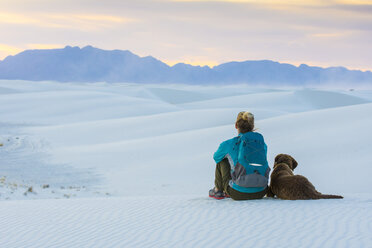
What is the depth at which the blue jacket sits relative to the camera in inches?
231

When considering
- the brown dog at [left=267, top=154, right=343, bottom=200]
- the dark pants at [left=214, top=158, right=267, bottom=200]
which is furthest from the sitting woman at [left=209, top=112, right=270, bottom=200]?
the brown dog at [left=267, top=154, right=343, bottom=200]

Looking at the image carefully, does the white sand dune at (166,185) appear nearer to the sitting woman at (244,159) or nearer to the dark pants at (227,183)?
the dark pants at (227,183)

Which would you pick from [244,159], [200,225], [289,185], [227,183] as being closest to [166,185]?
[227,183]

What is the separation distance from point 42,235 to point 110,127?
793 inches

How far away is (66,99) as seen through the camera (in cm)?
4509

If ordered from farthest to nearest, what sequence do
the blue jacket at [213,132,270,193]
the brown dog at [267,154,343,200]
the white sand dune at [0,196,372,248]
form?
the brown dog at [267,154,343,200]
the blue jacket at [213,132,270,193]
the white sand dune at [0,196,372,248]

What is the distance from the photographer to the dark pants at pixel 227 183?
6.23m

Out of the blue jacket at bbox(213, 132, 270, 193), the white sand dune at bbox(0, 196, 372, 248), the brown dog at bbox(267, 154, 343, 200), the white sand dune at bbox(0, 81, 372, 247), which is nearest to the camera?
the white sand dune at bbox(0, 196, 372, 248)

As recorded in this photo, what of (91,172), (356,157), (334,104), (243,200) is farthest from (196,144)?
(334,104)

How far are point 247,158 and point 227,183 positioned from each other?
0.64m

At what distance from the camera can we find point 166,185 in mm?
12766

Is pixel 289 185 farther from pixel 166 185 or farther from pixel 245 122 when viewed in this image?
pixel 166 185

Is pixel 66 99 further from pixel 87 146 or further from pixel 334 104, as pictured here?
pixel 334 104

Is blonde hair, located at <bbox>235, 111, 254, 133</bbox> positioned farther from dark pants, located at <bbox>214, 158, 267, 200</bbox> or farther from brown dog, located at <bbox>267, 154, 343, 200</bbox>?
brown dog, located at <bbox>267, 154, 343, 200</bbox>
